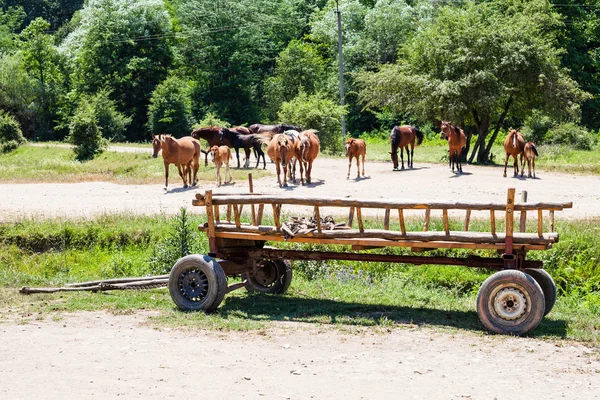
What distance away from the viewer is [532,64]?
114 ft

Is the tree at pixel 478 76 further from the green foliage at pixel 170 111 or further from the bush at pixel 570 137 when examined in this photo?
the green foliage at pixel 170 111

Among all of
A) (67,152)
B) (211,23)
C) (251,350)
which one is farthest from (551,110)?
(211,23)

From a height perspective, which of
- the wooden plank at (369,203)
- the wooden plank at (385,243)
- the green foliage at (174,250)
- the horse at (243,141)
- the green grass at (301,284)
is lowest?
the green grass at (301,284)

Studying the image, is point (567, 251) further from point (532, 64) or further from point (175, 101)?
point (175, 101)

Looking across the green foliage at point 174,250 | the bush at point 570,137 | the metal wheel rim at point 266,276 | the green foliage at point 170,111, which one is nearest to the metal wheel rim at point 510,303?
the metal wheel rim at point 266,276

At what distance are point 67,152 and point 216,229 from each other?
3639 cm

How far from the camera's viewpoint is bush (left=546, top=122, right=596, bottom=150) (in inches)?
1786

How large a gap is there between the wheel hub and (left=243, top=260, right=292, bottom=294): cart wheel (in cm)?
406

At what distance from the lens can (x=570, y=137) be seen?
4656 centimetres

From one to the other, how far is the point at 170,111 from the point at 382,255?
152 ft

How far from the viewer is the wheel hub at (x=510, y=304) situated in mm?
10672

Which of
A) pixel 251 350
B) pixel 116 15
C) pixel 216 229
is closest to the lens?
pixel 251 350

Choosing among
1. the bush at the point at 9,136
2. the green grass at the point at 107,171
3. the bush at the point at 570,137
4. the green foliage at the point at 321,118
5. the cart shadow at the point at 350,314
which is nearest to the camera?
the cart shadow at the point at 350,314

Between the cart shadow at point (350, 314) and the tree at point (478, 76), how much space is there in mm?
22825
